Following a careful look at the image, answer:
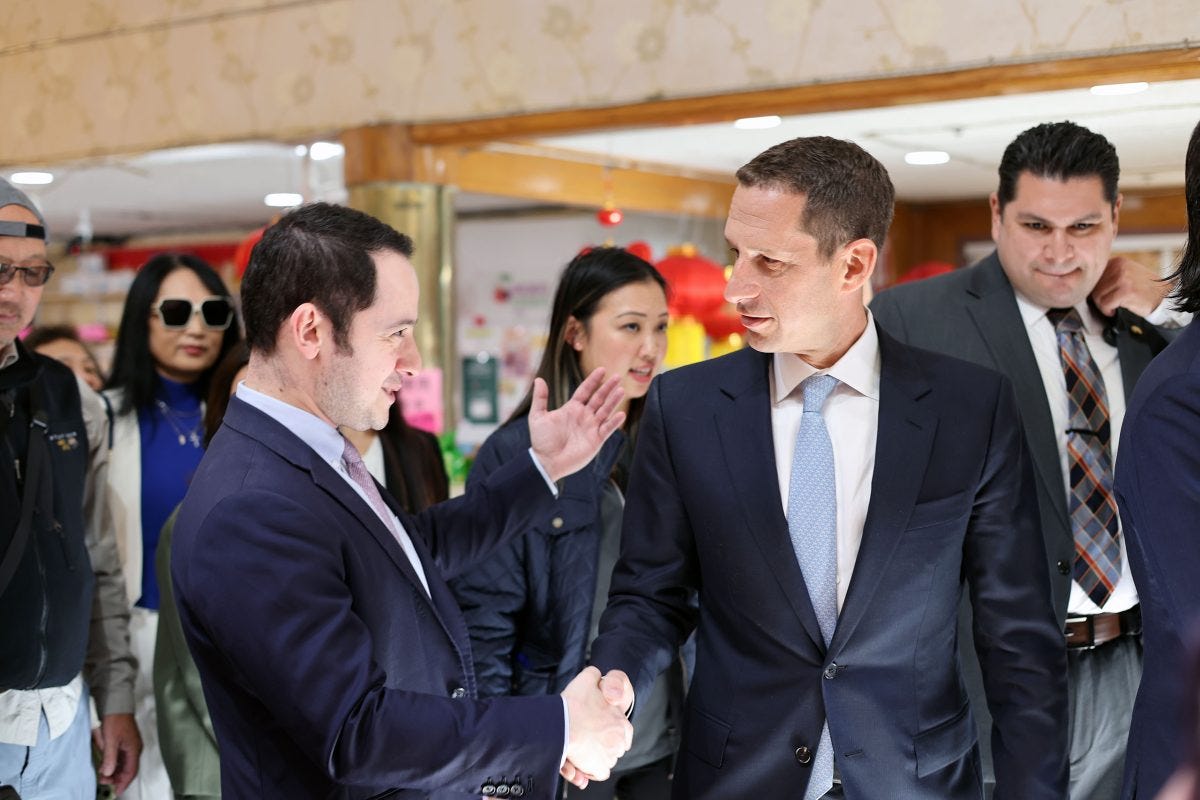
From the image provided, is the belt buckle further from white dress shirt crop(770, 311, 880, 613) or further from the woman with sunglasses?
the woman with sunglasses

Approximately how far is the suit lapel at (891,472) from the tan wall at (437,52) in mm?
1829

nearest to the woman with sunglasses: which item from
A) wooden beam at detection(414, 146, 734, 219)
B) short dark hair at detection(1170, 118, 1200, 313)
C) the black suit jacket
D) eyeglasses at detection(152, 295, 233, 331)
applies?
eyeglasses at detection(152, 295, 233, 331)

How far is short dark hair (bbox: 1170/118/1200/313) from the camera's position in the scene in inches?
63.7

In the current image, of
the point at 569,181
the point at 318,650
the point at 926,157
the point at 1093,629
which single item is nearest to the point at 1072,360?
the point at 1093,629

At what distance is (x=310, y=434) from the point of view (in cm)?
180

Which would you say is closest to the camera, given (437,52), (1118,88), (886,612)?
(886,612)

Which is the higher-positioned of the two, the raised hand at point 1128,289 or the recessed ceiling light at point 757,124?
the recessed ceiling light at point 757,124

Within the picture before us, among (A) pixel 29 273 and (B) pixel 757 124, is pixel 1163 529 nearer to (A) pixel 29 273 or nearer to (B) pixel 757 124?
(A) pixel 29 273

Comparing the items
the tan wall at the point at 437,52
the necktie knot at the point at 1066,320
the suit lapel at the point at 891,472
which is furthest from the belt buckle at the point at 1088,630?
the tan wall at the point at 437,52

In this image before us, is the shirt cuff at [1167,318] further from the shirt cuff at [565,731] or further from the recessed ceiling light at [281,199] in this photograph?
the recessed ceiling light at [281,199]

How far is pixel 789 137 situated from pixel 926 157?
170cm

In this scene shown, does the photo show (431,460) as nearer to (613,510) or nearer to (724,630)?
(613,510)

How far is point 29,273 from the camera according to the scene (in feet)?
8.86

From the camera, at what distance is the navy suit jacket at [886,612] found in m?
1.88
